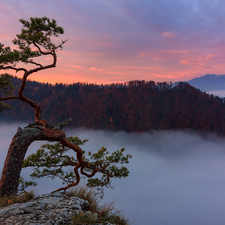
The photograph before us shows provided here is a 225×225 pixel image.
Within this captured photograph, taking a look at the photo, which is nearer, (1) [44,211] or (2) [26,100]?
(1) [44,211]

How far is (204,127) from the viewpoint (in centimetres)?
12481

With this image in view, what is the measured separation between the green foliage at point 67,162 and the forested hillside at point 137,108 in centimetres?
10138

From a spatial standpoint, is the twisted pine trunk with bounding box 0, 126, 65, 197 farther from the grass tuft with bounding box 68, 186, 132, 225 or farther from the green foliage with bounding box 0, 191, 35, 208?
the grass tuft with bounding box 68, 186, 132, 225

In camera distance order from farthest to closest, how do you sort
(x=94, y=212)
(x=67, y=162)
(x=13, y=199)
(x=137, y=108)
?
(x=137, y=108) < (x=67, y=162) < (x=13, y=199) < (x=94, y=212)

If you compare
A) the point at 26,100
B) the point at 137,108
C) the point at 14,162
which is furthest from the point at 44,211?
the point at 137,108

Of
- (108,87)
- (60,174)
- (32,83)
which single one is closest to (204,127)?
(108,87)

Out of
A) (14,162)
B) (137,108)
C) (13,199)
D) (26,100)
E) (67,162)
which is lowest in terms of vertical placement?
(67,162)

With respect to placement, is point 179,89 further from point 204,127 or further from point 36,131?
point 36,131

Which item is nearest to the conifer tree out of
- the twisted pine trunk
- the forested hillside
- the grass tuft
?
the twisted pine trunk

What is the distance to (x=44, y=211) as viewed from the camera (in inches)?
147

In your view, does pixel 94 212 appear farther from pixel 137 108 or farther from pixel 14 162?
pixel 137 108

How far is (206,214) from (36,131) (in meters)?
237

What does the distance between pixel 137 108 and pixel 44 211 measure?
4887 inches

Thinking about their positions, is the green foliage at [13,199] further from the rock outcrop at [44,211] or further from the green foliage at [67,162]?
the green foliage at [67,162]
